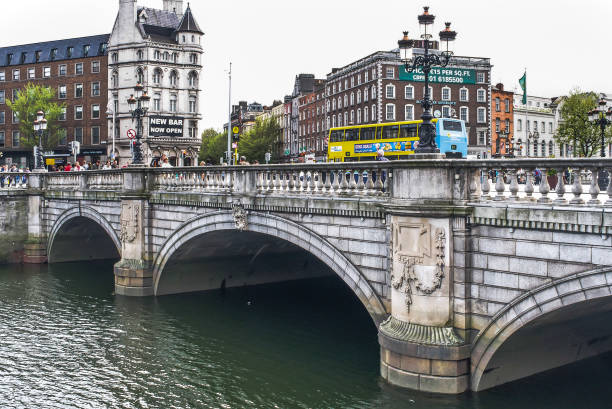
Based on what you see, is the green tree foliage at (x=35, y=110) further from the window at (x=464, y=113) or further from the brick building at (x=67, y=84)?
the window at (x=464, y=113)

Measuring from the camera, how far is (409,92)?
72.4 metres

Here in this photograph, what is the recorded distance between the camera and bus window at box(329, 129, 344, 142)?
38062mm

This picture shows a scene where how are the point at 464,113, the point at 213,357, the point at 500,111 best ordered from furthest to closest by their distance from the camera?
the point at 500,111
the point at 464,113
the point at 213,357

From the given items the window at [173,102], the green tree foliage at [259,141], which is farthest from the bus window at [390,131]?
the green tree foliage at [259,141]

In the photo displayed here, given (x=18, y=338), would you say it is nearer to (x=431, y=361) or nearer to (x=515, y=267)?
(x=431, y=361)

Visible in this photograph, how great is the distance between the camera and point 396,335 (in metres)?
14.1

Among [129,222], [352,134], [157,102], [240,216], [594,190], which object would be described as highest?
[157,102]

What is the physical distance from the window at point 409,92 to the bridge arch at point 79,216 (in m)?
46.5

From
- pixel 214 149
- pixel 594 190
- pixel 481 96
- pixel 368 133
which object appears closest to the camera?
pixel 594 190

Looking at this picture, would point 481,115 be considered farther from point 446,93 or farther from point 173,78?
point 173,78

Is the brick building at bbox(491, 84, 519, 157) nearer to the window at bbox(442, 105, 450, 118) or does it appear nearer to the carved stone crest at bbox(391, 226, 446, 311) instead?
the window at bbox(442, 105, 450, 118)

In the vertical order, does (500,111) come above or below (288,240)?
above

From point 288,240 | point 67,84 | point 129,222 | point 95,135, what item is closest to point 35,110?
point 95,135

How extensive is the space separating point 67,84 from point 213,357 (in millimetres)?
63868
